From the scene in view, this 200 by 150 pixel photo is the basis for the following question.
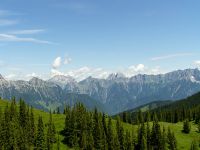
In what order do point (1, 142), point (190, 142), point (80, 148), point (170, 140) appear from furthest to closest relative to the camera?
1. point (190, 142)
2. point (170, 140)
3. point (80, 148)
4. point (1, 142)

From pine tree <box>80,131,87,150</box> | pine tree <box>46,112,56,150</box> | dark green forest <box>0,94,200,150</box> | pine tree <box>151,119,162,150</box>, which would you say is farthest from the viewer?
pine tree <box>151,119,162,150</box>

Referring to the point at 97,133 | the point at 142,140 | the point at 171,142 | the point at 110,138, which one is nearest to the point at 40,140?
the point at 97,133

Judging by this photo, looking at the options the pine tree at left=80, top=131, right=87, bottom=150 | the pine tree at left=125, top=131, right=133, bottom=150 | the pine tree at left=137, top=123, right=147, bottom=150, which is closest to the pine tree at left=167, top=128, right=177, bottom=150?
the pine tree at left=137, top=123, right=147, bottom=150

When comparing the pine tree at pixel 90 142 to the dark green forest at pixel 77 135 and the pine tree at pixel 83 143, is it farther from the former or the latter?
the pine tree at pixel 83 143

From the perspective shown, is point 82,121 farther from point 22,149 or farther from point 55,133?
point 22,149

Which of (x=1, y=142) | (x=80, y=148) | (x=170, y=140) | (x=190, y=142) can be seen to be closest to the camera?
(x=1, y=142)

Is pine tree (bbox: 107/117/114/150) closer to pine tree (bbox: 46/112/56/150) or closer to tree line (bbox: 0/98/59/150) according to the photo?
tree line (bbox: 0/98/59/150)

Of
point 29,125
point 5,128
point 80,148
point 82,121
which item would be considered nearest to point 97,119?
point 82,121

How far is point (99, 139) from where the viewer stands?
174m

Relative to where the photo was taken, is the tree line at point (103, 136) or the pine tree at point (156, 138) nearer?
the tree line at point (103, 136)

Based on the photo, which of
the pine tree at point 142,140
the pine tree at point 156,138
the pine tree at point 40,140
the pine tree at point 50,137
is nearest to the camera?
the pine tree at point 40,140

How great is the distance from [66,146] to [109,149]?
878 inches

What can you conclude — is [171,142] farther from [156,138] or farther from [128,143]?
[128,143]

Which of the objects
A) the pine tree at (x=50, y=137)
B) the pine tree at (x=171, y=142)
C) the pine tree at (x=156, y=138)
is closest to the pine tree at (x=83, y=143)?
the pine tree at (x=50, y=137)
